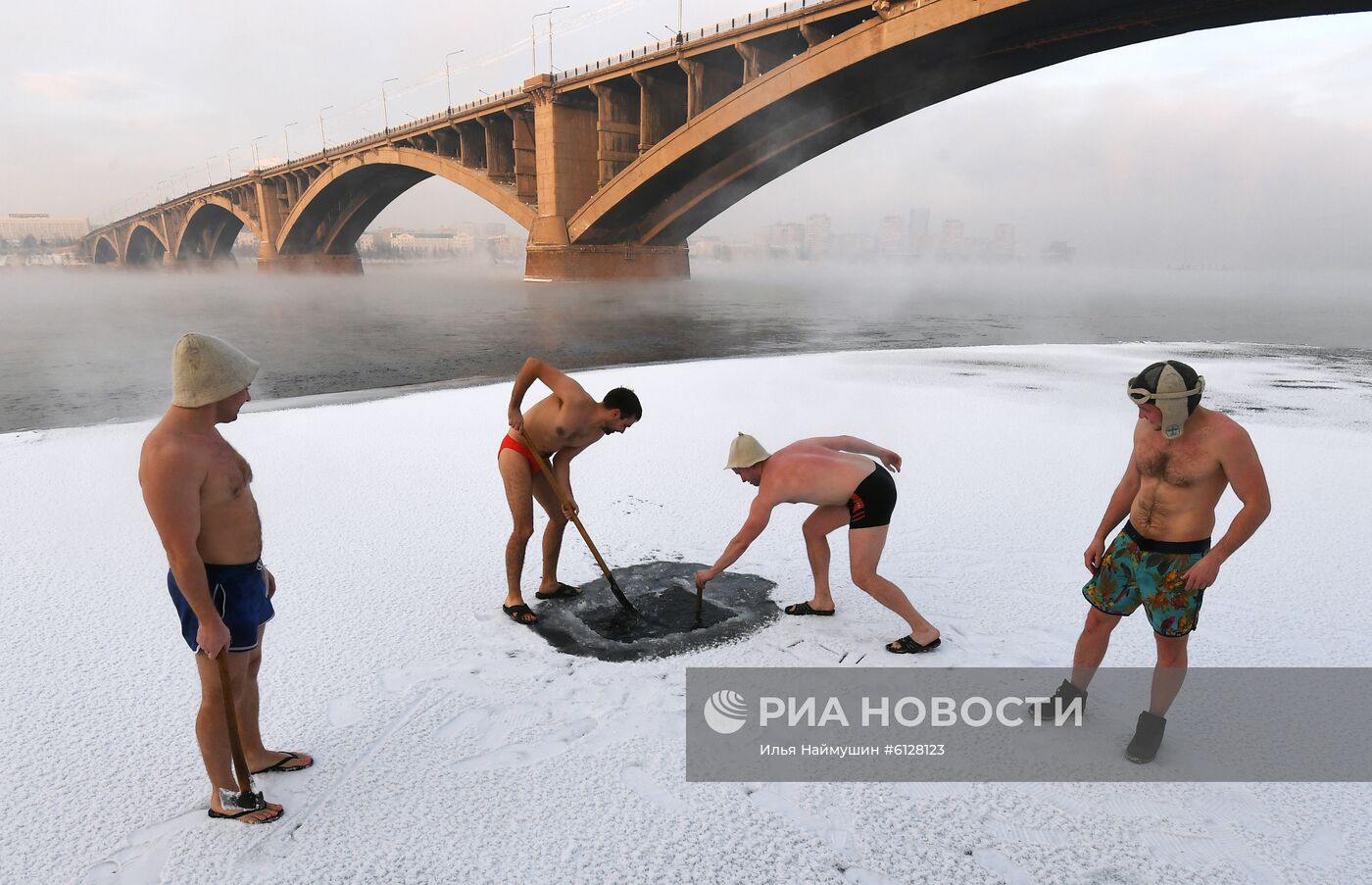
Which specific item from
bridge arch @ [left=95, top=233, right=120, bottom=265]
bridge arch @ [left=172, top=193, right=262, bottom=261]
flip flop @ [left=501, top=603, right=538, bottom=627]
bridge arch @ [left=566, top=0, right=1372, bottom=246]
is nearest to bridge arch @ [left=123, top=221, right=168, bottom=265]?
bridge arch @ [left=95, top=233, right=120, bottom=265]

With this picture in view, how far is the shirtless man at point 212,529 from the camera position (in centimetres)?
242

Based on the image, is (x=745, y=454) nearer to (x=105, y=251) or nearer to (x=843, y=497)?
(x=843, y=497)

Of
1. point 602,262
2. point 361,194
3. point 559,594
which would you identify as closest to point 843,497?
point 559,594

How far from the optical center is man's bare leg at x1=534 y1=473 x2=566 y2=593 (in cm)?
480

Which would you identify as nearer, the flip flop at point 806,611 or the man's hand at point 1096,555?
the man's hand at point 1096,555

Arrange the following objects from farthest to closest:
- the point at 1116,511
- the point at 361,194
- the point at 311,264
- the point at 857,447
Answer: the point at 311,264
the point at 361,194
the point at 857,447
the point at 1116,511

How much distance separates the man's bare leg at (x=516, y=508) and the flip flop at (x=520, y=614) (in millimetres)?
32

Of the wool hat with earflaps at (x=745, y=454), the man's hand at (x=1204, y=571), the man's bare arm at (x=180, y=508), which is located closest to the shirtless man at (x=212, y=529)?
the man's bare arm at (x=180, y=508)

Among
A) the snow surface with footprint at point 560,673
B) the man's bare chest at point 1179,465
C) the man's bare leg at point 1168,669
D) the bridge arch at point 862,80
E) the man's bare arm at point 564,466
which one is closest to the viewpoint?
the snow surface with footprint at point 560,673

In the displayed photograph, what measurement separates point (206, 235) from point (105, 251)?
44.5m

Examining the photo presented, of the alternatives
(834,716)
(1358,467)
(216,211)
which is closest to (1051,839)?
(834,716)

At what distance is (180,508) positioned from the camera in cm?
243

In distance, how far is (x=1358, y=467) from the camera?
7.79 metres

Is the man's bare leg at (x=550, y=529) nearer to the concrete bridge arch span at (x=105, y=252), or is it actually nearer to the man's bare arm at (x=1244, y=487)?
the man's bare arm at (x=1244, y=487)
